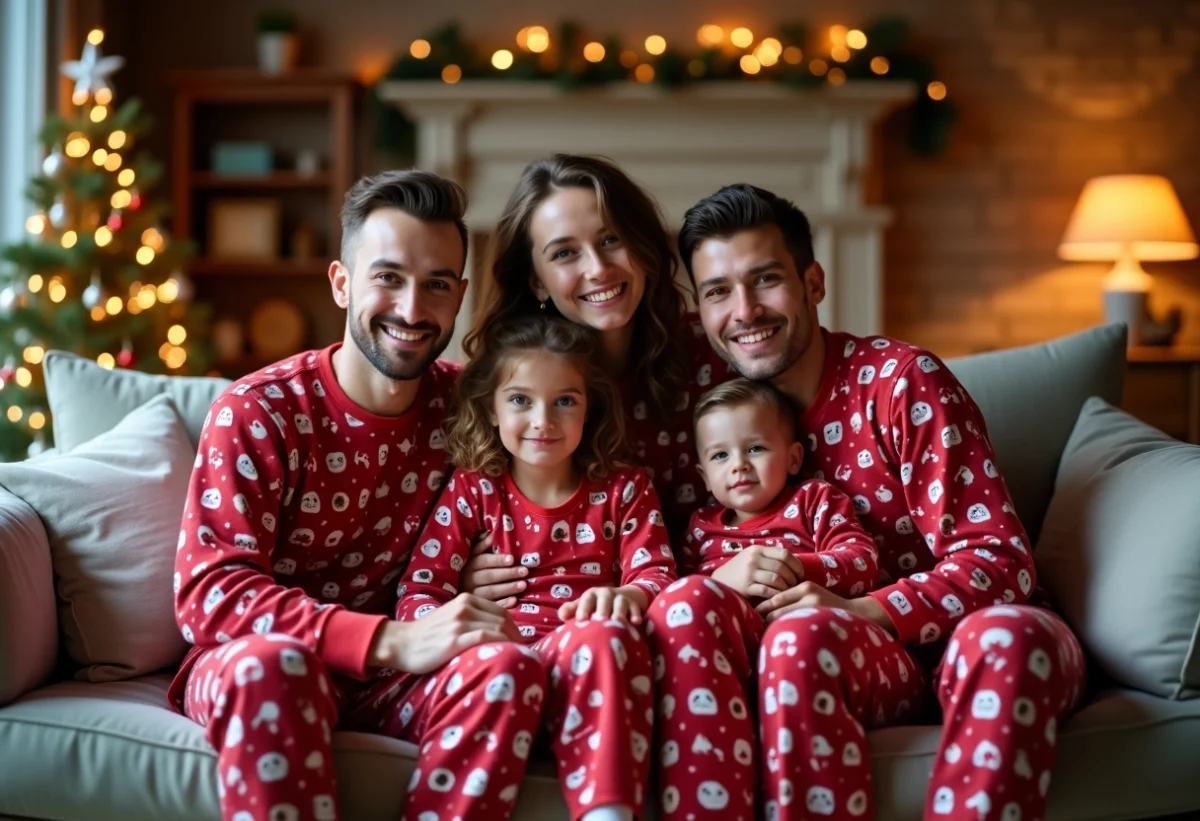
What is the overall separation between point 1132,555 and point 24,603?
Result: 5.44ft

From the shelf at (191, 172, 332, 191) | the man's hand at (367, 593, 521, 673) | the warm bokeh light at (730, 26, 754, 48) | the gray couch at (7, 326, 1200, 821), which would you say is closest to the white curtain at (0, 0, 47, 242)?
the shelf at (191, 172, 332, 191)

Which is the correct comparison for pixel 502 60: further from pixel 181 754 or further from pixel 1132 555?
pixel 181 754

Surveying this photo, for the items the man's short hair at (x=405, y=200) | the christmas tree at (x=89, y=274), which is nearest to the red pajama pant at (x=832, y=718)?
the man's short hair at (x=405, y=200)

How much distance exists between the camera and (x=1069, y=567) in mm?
2012

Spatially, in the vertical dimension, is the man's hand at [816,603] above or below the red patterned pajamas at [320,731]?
above

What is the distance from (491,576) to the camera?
6.49 ft

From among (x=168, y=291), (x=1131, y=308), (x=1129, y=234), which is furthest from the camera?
(x=1131, y=308)

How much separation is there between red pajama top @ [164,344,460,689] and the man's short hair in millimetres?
227

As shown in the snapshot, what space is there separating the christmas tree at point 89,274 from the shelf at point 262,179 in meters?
0.75

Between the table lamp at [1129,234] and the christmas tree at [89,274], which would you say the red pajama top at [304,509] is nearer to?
the christmas tree at [89,274]

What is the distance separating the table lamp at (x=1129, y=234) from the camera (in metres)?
4.94

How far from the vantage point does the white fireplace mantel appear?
522 centimetres

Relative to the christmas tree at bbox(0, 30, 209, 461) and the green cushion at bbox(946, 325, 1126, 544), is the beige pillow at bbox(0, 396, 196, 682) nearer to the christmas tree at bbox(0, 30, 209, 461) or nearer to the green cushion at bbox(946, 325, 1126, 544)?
the green cushion at bbox(946, 325, 1126, 544)

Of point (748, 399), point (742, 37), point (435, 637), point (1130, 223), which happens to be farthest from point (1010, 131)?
point (435, 637)
